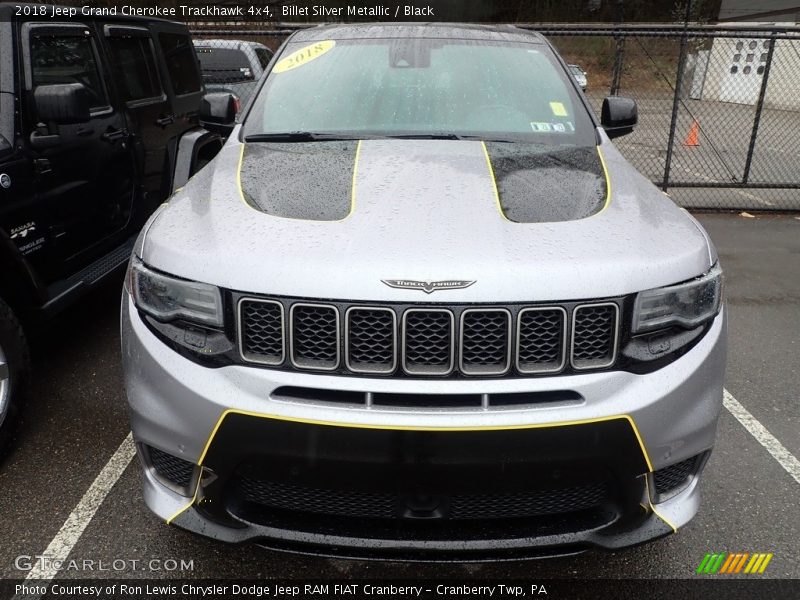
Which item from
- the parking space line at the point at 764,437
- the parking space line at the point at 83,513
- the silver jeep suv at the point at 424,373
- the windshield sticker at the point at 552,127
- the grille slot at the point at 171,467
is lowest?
the parking space line at the point at 764,437

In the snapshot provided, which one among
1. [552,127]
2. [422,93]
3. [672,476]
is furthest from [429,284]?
[422,93]

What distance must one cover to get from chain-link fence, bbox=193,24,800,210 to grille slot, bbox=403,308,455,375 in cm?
586

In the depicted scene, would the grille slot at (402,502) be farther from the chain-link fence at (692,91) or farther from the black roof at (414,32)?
the chain-link fence at (692,91)

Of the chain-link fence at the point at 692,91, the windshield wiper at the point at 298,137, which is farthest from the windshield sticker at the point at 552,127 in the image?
the chain-link fence at the point at 692,91

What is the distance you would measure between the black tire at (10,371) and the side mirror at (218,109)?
128 cm

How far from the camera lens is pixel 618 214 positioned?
2119 mm

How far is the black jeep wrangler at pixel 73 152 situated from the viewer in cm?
298

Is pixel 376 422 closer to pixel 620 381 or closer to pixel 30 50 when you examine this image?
pixel 620 381

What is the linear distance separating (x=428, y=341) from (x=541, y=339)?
12.2 inches

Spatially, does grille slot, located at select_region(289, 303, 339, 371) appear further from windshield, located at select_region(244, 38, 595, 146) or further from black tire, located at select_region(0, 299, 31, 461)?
black tire, located at select_region(0, 299, 31, 461)

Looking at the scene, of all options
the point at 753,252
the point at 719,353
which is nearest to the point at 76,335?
the point at 719,353

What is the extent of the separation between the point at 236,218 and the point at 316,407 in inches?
27.4

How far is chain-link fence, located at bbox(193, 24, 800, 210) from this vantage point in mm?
7652

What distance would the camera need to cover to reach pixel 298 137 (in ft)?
9.29
